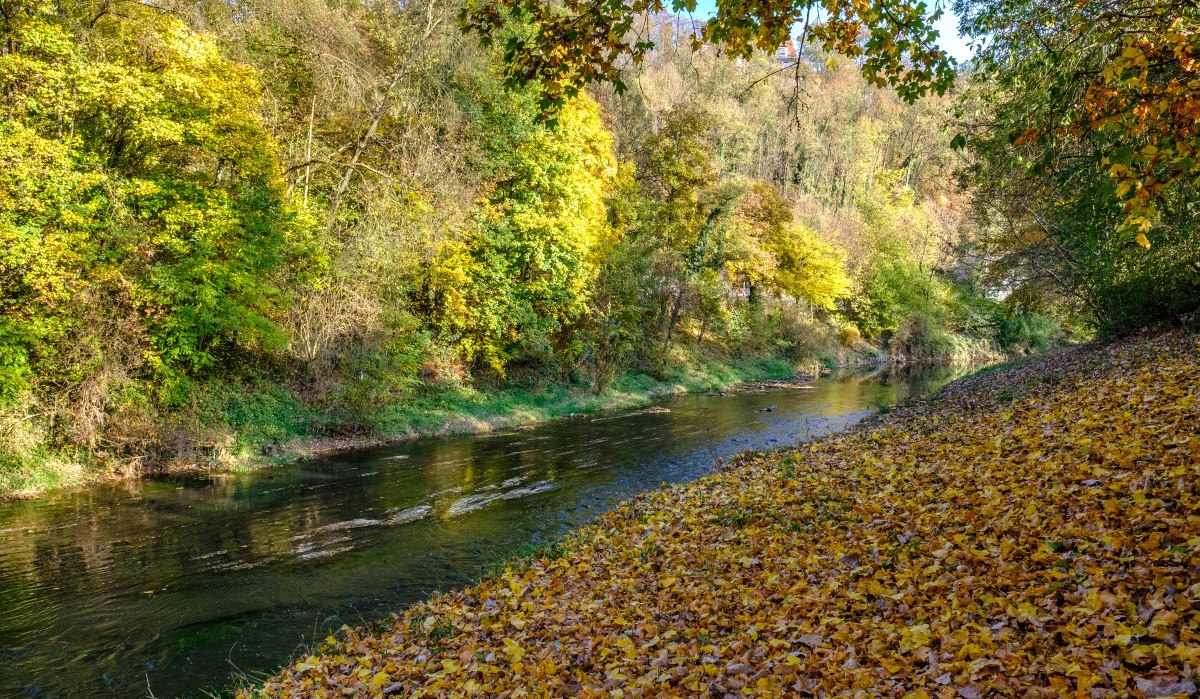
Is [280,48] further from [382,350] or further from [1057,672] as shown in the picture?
[1057,672]

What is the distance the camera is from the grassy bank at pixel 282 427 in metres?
13.3

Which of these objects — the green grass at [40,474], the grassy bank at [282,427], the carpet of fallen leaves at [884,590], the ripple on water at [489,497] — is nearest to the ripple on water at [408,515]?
the ripple on water at [489,497]

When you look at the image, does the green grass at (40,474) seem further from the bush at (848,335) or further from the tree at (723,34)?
the bush at (848,335)

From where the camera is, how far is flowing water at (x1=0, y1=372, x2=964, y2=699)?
23.1 ft

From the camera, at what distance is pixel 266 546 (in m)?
10.3

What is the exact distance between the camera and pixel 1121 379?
10281mm

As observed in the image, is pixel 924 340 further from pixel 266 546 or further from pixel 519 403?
pixel 266 546

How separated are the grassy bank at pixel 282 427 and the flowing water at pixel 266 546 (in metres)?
0.67

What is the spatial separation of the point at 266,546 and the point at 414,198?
1264 cm

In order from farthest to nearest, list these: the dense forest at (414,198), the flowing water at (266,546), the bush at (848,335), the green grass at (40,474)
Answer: the bush at (848,335) < the green grass at (40,474) < the flowing water at (266,546) < the dense forest at (414,198)

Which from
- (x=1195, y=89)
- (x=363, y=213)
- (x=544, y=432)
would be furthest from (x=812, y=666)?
(x=363, y=213)

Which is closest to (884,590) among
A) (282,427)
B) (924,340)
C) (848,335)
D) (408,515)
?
(408,515)

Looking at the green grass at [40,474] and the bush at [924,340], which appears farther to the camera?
the bush at [924,340]

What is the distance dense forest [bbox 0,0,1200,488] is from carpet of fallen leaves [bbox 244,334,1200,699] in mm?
2356
